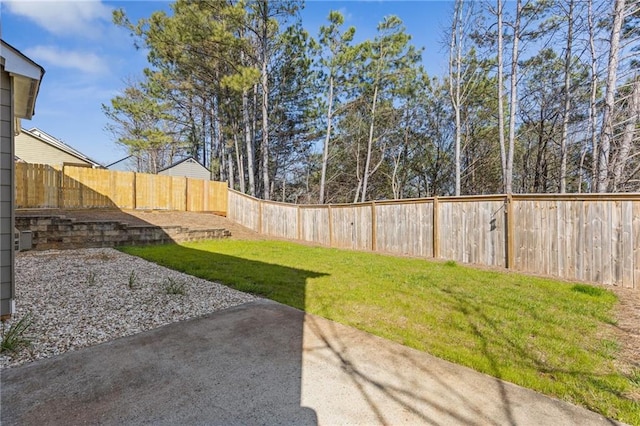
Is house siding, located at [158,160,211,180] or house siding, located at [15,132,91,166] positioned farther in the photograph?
house siding, located at [158,160,211,180]

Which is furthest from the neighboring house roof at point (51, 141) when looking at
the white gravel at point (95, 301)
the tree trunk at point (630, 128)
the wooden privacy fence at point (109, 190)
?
the tree trunk at point (630, 128)

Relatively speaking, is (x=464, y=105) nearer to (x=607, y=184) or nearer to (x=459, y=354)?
(x=607, y=184)

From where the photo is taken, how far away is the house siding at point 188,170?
1891cm

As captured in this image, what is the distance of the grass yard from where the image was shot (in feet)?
7.28

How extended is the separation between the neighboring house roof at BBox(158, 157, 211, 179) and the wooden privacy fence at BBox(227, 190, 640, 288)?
41.8ft

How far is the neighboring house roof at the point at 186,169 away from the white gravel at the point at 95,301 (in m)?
13.7

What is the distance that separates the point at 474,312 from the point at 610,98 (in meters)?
6.05

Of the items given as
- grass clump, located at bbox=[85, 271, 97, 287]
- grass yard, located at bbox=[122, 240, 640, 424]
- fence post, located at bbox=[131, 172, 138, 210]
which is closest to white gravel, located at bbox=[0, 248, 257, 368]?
grass clump, located at bbox=[85, 271, 97, 287]

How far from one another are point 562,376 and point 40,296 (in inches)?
213

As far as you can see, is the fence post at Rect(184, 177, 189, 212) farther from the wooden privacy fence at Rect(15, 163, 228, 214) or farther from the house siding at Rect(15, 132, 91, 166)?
the house siding at Rect(15, 132, 91, 166)

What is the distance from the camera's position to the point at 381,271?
5.84 m

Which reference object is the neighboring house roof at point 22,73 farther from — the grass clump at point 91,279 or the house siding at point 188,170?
the house siding at point 188,170

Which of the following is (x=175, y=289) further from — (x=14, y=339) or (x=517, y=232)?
(x=517, y=232)

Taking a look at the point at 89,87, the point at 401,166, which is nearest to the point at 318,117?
the point at 401,166
